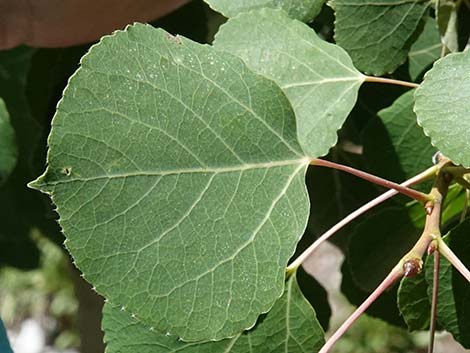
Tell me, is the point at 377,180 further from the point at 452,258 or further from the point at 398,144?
the point at 398,144

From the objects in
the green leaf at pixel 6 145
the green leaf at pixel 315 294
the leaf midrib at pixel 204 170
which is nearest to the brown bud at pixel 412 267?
the leaf midrib at pixel 204 170

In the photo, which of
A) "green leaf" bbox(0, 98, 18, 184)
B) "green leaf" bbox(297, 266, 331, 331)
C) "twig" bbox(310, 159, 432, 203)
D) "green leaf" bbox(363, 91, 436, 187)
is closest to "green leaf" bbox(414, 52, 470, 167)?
"twig" bbox(310, 159, 432, 203)

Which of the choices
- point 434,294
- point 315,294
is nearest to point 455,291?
point 434,294

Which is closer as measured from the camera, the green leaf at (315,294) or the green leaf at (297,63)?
the green leaf at (297,63)

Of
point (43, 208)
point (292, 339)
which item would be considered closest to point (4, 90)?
point (43, 208)

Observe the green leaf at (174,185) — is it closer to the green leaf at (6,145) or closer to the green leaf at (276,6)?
the green leaf at (276,6)
